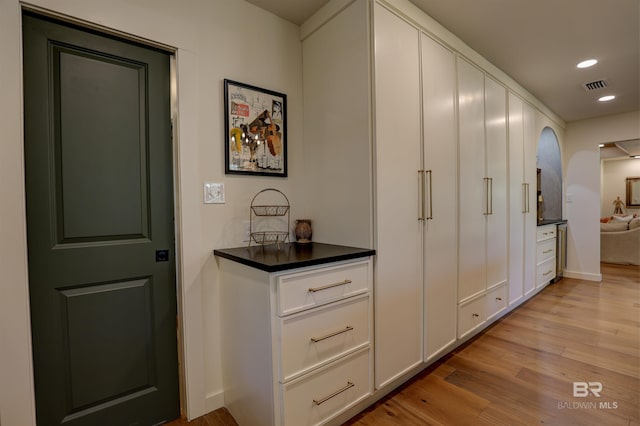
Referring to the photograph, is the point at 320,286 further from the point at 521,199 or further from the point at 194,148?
the point at 521,199

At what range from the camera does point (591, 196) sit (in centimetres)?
446

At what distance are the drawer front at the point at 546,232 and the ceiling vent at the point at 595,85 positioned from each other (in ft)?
5.35

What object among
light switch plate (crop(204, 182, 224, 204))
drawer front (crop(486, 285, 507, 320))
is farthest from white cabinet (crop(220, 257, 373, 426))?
drawer front (crop(486, 285, 507, 320))

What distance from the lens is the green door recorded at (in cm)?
132

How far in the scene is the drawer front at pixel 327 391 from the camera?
1.35 m

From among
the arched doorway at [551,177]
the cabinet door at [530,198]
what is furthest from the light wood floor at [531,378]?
the arched doorway at [551,177]

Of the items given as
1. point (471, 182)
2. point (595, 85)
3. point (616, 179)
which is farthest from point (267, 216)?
point (616, 179)

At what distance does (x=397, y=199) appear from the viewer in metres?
1.82

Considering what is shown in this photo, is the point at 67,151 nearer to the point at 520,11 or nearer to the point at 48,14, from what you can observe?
the point at 48,14

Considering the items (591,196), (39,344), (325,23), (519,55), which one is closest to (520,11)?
(519,55)

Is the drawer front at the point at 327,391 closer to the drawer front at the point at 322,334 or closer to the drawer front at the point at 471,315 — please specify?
the drawer front at the point at 322,334

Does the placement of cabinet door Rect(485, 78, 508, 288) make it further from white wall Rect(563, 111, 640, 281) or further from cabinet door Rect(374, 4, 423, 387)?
white wall Rect(563, 111, 640, 281)

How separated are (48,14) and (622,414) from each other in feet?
11.4

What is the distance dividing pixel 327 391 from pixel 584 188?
514cm
